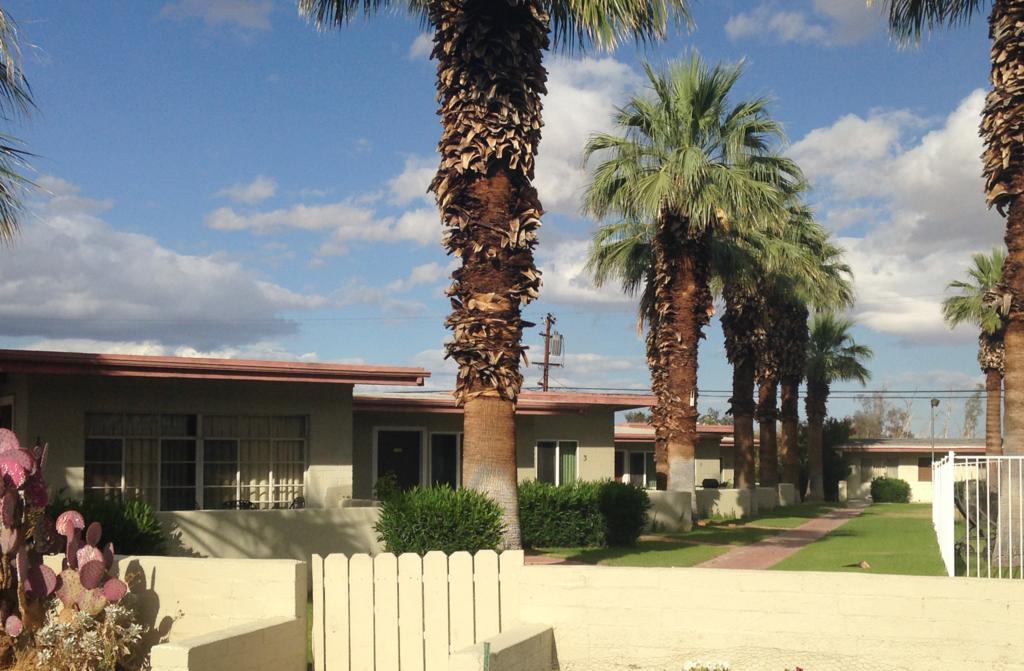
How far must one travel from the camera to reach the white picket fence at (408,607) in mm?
8227

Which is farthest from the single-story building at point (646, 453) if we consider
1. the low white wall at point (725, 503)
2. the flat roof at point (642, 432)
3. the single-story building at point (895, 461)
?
the single-story building at point (895, 461)

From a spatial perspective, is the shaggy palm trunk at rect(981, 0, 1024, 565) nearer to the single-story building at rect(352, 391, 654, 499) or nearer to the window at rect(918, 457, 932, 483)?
the single-story building at rect(352, 391, 654, 499)

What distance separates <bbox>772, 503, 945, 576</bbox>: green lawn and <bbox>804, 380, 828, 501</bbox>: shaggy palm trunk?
1912 cm

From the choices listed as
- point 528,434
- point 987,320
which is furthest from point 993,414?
point 528,434

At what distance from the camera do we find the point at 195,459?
18078 millimetres

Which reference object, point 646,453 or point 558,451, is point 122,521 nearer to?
point 558,451

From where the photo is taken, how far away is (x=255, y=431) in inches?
730

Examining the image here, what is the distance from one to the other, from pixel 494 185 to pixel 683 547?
28.9 feet

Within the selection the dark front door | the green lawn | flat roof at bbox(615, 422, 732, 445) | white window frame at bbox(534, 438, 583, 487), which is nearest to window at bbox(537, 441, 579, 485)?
white window frame at bbox(534, 438, 583, 487)

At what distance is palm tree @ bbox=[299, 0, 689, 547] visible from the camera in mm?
14047

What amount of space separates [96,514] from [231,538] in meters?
2.35

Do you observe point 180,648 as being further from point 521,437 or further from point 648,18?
point 521,437

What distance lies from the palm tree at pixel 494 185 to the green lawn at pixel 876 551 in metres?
4.82

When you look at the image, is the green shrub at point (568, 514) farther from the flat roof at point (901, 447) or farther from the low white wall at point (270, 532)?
the flat roof at point (901, 447)
